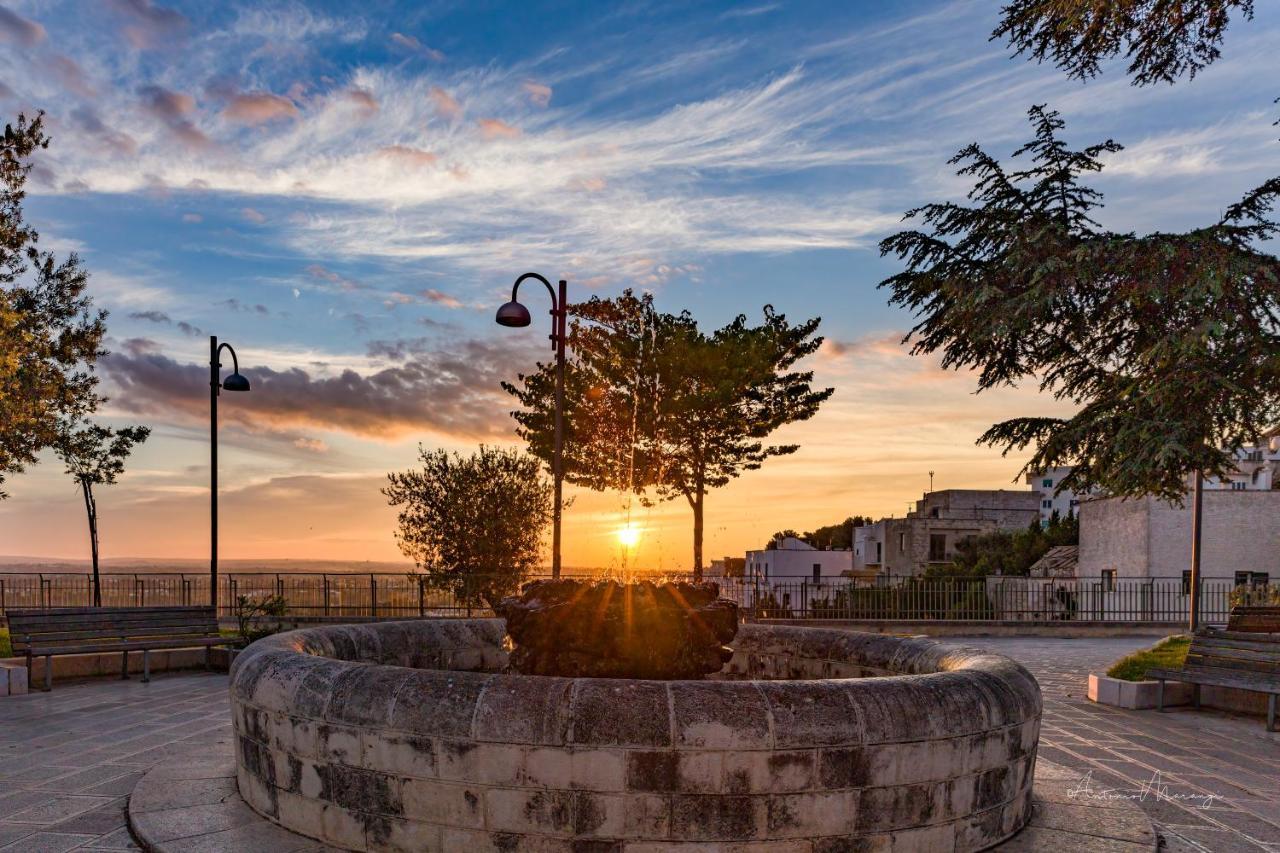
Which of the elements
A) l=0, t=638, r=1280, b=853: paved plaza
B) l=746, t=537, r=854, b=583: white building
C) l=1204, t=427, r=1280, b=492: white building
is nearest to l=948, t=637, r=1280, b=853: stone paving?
l=0, t=638, r=1280, b=853: paved plaza

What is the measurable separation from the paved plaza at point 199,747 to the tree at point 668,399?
15.4 m

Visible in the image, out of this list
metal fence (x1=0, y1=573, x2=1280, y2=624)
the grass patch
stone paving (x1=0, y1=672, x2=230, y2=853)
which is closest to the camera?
stone paving (x1=0, y1=672, x2=230, y2=853)

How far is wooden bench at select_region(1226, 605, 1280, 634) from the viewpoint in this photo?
37.3ft

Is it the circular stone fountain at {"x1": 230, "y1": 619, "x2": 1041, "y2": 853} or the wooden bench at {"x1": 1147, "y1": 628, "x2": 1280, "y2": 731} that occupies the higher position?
the circular stone fountain at {"x1": 230, "y1": 619, "x2": 1041, "y2": 853}

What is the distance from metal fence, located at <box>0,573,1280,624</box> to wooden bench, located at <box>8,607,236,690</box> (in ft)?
23.1

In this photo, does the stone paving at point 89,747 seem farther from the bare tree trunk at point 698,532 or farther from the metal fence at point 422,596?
the bare tree trunk at point 698,532

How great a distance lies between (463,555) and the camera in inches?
997

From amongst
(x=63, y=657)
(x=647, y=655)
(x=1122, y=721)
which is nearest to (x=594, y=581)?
(x=647, y=655)

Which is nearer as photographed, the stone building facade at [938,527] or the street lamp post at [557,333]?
the street lamp post at [557,333]

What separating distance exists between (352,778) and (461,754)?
0.74 metres

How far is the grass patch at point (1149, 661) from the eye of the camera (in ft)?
38.6

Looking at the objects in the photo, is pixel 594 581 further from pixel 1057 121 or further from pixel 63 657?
pixel 1057 121

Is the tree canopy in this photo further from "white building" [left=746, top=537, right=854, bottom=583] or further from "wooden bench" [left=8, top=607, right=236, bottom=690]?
"white building" [left=746, top=537, right=854, bottom=583]

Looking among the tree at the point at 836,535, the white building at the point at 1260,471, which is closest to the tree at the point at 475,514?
the white building at the point at 1260,471
